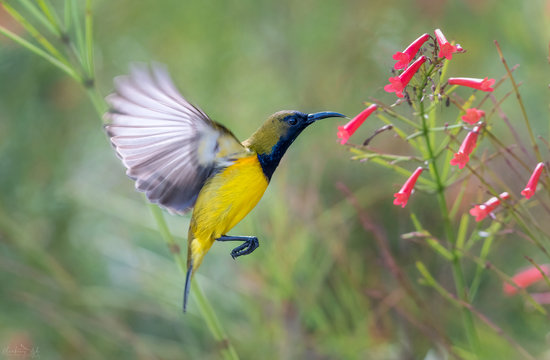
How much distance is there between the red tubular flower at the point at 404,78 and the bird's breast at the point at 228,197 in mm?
368

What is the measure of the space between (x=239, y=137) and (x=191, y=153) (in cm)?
120

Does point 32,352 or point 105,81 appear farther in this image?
point 105,81

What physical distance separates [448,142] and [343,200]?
1.37 meters

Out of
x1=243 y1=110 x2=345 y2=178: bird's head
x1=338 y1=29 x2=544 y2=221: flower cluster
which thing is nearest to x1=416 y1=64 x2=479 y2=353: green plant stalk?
x1=338 y1=29 x2=544 y2=221: flower cluster

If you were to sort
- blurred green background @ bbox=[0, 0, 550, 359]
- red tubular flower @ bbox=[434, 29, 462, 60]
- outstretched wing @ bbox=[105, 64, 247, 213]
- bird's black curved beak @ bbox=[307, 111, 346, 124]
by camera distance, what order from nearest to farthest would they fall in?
red tubular flower @ bbox=[434, 29, 462, 60], outstretched wing @ bbox=[105, 64, 247, 213], bird's black curved beak @ bbox=[307, 111, 346, 124], blurred green background @ bbox=[0, 0, 550, 359]

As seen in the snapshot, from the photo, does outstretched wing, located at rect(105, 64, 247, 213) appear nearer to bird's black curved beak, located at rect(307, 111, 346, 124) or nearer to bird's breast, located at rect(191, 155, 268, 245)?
bird's breast, located at rect(191, 155, 268, 245)

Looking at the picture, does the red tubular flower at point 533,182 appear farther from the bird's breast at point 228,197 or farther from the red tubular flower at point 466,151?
the bird's breast at point 228,197

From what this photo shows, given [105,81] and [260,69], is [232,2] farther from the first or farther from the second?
[105,81]

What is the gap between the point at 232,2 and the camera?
310 cm

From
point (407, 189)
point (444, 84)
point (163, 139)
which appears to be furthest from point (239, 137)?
point (444, 84)

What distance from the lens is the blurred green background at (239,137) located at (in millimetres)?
A: 2137

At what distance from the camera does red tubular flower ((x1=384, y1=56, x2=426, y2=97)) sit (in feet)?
3.14

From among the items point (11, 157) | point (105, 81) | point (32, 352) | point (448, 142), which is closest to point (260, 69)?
point (105, 81)

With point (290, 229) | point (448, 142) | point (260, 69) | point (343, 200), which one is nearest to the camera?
point (448, 142)
